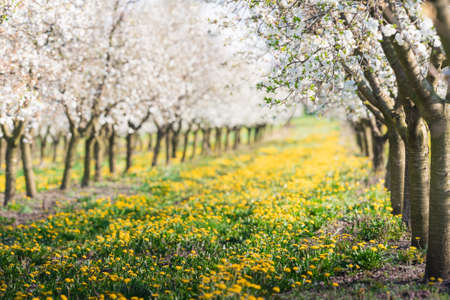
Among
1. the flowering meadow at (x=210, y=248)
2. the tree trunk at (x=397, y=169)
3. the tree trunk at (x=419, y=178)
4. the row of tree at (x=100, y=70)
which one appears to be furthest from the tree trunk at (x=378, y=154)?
the tree trunk at (x=419, y=178)

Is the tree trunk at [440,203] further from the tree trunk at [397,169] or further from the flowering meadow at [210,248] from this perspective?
the tree trunk at [397,169]

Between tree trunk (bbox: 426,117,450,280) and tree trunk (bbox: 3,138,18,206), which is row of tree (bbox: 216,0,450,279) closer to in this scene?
tree trunk (bbox: 426,117,450,280)

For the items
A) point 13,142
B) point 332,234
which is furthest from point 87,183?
point 332,234

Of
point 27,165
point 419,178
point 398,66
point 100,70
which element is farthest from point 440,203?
point 27,165

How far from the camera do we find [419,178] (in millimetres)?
6273

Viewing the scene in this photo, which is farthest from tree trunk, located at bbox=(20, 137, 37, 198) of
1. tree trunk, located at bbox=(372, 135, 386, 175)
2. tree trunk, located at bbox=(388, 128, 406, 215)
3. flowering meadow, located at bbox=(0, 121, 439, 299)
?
tree trunk, located at bbox=(372, 135, 386, 175)

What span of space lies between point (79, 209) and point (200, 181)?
6.26 metres

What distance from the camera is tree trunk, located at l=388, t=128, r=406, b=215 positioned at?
27.7 ft

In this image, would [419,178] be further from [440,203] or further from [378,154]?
[378,154]

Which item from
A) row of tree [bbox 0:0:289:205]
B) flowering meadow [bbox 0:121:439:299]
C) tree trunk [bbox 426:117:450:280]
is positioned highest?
row of tree [bbox 0:0:289:205]

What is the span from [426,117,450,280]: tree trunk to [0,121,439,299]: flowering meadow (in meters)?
0.51

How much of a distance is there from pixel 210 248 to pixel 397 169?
4.64m

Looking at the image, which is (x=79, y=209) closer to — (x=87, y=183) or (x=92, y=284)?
(x=87, y=183)

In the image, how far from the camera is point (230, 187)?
562 inches
